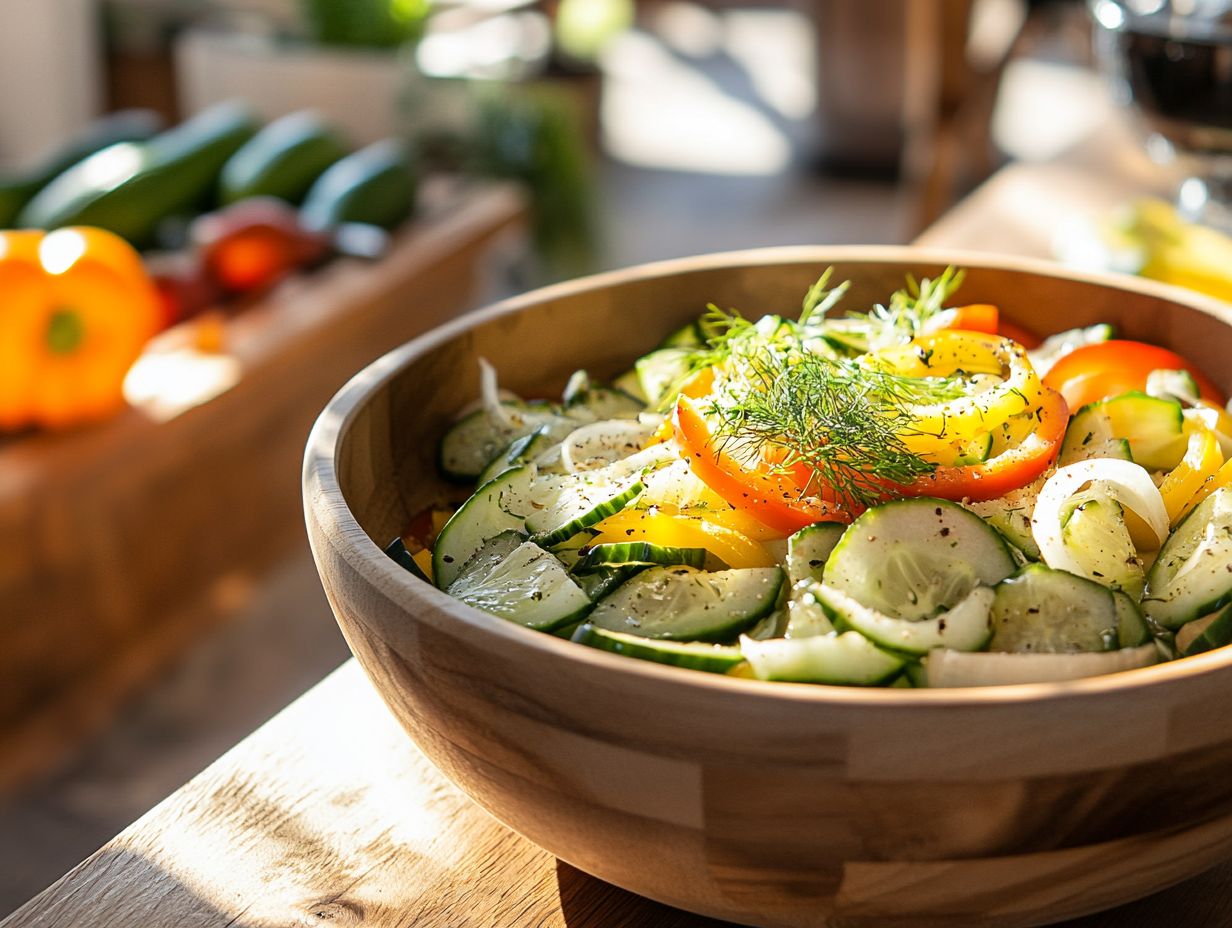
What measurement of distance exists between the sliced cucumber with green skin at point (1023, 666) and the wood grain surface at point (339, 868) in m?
0.17

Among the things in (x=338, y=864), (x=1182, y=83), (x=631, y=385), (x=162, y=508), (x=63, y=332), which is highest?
(x=1182, y=83)

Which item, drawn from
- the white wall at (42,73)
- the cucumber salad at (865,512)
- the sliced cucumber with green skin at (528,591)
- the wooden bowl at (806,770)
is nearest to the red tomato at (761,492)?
the cucumber salad at (865,512)

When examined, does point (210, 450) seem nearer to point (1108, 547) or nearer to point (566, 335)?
point (566, 335)

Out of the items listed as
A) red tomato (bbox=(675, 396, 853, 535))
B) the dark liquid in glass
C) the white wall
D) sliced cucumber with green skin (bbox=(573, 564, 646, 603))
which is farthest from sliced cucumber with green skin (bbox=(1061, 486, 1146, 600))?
the white wall

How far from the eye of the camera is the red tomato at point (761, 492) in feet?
2.35

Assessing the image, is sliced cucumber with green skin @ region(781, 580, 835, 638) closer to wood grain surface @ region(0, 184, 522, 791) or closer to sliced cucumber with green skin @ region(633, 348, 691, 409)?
sliced cucumber with green skin @ region(633, 348, 691, 409)

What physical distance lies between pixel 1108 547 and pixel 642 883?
0.31 m

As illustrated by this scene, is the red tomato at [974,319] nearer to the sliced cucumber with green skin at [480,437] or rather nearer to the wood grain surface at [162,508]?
the sliced cucumber with green skin at [480,437]

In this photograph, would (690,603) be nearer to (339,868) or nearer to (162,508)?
(339,868)

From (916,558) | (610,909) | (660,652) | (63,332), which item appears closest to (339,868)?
(610,909)

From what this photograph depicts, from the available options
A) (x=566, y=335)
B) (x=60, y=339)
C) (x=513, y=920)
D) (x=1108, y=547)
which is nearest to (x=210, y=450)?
(x=60, y=339)

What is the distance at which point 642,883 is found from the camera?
0.60 m

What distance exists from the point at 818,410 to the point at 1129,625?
0.24 metres

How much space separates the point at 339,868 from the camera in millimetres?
728
